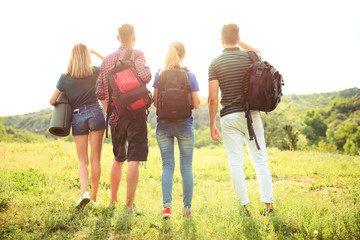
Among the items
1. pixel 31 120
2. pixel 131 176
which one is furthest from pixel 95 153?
pixel 31 120

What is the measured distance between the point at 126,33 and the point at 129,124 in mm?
1348

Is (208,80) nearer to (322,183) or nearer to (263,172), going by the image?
(263,172)

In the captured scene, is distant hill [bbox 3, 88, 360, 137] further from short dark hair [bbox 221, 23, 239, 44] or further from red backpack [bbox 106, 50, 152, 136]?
red backpack [bbox 106, 50, 152, 136]

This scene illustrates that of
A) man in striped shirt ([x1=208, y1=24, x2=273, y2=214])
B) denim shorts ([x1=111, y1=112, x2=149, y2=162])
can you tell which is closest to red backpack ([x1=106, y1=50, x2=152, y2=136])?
denim shorts ([x1=111, y1=112, x2=149, y2=162])

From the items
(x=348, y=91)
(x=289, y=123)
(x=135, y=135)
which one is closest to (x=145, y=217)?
(x=135, y=135)

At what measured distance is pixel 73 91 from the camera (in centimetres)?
413

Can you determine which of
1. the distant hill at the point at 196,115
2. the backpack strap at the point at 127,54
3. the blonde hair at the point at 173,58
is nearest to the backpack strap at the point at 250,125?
the blonde hair at the point at 173,58

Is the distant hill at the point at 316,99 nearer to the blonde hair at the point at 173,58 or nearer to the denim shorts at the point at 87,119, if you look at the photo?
the blonde hair at the point at 173,58

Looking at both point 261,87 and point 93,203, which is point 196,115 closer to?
point 93,203

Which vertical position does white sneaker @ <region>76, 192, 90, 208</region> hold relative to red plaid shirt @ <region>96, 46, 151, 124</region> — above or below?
below

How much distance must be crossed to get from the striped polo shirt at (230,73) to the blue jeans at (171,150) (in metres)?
0.62

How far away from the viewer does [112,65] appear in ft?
12.4

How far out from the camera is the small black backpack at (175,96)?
344 cm

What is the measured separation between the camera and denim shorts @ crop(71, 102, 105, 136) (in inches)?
161
